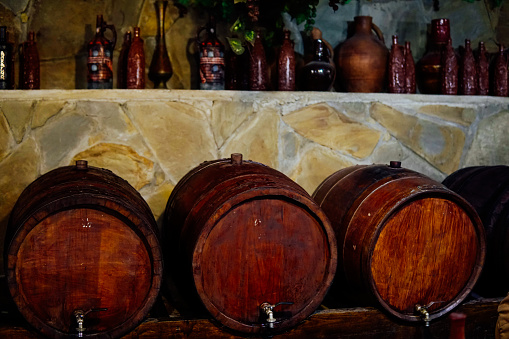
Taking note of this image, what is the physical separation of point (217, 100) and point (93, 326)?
4.72 feet

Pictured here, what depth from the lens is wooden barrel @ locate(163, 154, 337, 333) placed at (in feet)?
8.02

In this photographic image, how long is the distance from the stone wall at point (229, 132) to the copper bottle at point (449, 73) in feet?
0.28

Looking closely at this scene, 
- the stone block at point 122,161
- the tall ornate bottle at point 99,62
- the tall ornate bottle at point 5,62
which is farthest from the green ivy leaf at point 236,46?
the tall ornate bottle at point 5,62

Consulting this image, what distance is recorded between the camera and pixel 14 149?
3.12 m

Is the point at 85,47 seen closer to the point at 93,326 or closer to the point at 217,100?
the point at 217,100

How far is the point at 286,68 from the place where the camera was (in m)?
3.51

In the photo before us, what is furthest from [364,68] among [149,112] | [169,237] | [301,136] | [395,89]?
[169,237]

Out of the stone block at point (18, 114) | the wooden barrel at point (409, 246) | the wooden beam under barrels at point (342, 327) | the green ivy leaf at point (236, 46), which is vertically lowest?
the wooden beam under barrels at point (342, 327)

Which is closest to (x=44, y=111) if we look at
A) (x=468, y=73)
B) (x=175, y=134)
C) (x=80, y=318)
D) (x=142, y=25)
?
(x=175, y=134)

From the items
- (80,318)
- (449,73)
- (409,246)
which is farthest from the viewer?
(449,73)

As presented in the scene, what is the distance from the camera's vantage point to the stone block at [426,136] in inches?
142

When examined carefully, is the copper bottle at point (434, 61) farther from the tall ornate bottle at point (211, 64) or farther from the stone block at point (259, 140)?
the tall ornate bottle at point (211, 64)

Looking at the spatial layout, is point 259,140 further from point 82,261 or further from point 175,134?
point 82,261

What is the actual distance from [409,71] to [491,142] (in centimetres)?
69
